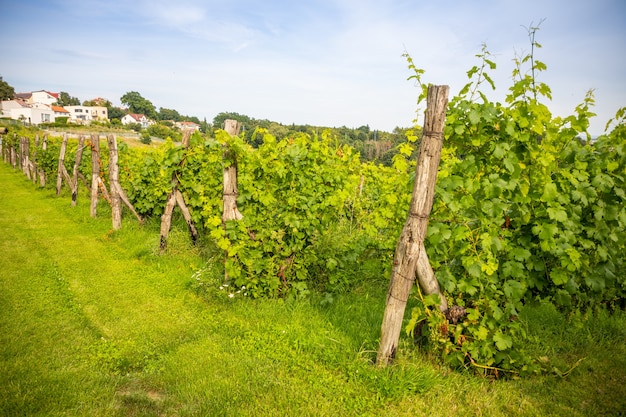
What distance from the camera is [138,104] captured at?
114500 millimetres

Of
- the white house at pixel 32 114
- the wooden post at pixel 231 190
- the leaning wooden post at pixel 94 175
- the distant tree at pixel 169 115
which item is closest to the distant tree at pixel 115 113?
the distant tree at pixel 169 115

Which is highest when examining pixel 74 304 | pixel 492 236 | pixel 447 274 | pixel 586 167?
pixel 586 167

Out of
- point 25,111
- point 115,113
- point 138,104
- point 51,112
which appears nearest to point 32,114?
point 25,111

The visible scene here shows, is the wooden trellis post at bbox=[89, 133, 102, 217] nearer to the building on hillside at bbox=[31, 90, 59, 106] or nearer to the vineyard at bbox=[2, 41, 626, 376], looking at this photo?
the vineyard at bbox=[2, 41, 626, 376]

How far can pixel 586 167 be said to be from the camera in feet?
11.4

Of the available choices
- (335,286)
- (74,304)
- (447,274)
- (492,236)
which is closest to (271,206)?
(335,286)

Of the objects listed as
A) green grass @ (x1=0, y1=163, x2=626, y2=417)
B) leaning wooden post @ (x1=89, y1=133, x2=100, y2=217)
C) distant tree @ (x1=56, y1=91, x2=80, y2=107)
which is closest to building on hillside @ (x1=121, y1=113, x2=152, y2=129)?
distant tree @ (x1=56, y1=91, x2=80, y2=107)

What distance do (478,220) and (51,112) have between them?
109 metres

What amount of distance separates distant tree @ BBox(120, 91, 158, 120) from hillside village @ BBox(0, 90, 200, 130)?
8179mm

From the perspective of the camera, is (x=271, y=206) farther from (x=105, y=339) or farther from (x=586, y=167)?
(x=586, y=167)

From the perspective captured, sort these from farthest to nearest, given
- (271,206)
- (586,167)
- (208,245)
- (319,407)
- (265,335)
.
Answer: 1. (208,245)
2. (271,206)
3. (265,335)
4. (586,167)
5. (319,407)

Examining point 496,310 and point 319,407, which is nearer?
point 319,407

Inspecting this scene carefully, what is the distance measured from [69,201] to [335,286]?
34.3 ft

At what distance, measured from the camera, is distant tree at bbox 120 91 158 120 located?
11425 centimetres
